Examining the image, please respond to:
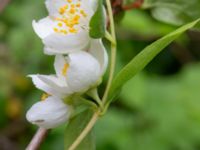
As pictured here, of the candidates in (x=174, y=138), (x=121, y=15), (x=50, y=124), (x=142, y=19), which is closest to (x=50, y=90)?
(x=50, y=124)

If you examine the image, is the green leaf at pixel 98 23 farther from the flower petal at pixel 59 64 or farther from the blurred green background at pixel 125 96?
the blurred green background at pixel 125 96

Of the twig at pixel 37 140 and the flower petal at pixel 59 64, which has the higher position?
the flower petal at pixel 59 64

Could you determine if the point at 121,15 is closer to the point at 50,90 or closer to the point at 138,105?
the point at 50,90

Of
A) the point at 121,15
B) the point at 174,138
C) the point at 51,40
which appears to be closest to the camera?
the point at 51,40

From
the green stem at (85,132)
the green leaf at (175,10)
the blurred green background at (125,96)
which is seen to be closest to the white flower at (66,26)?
the green stem at (85,132)

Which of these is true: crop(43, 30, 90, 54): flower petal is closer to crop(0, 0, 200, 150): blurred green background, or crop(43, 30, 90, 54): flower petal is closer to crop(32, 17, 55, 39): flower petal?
crop(32, 17, 55, 39): flower petal

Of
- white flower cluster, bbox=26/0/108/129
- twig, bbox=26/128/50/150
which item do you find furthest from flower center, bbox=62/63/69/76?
twig, bbox=26/128/50/150

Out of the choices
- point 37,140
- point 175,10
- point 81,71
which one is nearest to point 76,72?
point 81,71
